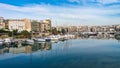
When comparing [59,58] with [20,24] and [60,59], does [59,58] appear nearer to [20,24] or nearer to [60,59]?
[60,59]

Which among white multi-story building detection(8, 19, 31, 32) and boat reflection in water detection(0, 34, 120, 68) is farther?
white multi-story building detection(8, 19, 31, 32)

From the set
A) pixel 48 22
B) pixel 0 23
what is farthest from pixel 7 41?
pixel 48 22

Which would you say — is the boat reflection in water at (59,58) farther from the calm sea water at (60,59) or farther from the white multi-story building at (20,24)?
the white multi-story building at (20,24)

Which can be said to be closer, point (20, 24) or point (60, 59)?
point (60, 59)

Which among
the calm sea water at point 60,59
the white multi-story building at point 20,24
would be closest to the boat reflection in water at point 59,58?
the calm sea water at point 60,59

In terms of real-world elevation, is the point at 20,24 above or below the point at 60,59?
above

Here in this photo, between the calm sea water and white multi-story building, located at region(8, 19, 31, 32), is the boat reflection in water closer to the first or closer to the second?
the calm sea water

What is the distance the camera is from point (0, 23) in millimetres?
66000

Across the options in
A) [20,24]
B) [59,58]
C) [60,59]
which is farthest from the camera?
[20,24]

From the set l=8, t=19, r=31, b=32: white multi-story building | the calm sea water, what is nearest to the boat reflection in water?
the calm sea water

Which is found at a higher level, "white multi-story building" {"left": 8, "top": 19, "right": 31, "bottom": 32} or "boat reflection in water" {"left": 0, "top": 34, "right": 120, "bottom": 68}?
"white multi-story building" {"left": 8, "top": 19, "right": 31, "bottom": 32}

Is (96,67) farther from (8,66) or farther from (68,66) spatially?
(8,66)

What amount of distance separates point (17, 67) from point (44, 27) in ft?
222

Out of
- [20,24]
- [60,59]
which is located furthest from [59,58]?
[20,24]
